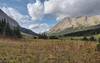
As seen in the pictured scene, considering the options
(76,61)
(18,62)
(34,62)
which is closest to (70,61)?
(76,61)

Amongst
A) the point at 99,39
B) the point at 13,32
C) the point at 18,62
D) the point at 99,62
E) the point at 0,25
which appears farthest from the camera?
the point at 13,32

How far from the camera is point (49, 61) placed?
1403 centimetres

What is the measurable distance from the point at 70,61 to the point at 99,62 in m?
1.73

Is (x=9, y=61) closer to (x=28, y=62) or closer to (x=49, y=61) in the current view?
(x=28, y=62)

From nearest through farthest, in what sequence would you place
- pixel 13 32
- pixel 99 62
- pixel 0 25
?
pixel 99 62
pixel 0 25
pixel 13 32

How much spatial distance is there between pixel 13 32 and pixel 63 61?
139 metres

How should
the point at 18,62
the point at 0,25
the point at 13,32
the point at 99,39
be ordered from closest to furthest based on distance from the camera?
the point at 18,62 < the point at 99,39 < the point at 0,25 < the point at 13,32

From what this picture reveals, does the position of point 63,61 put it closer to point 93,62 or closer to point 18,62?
point 93,62

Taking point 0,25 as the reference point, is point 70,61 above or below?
below

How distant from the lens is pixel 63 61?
553 inches

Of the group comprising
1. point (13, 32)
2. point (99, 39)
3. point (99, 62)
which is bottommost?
point (99, 62)

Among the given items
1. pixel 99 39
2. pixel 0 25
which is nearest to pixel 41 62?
pixel 99 39

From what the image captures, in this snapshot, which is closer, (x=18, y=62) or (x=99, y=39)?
(x=18, y=62)

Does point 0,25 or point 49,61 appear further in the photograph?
point 0,25
